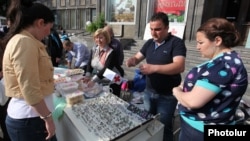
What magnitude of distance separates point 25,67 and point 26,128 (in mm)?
459

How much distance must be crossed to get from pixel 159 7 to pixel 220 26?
7563 millimetres

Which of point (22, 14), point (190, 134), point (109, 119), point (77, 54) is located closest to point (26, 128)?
point (109, 119)

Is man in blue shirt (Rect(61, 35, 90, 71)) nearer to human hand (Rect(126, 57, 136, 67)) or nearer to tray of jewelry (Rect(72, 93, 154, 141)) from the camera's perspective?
human hand (Rect(126, 57, 136, 67))

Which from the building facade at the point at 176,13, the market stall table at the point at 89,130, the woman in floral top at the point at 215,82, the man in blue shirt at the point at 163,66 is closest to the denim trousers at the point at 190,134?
the woman in floral top at the point at 215,82

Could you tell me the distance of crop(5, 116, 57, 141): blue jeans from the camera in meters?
1.18

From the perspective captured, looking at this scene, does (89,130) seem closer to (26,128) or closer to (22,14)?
(26,128)

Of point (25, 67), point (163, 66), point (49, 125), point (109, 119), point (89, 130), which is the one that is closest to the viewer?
point (25, 67)

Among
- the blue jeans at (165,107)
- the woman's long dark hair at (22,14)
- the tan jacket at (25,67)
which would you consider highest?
the woman's long dark hair at (22,14)

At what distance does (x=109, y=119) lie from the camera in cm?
141

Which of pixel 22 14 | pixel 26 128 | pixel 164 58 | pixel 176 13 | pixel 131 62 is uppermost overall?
pixel 176 13

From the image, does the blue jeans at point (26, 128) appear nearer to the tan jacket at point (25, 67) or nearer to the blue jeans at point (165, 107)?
the tan jacket at point (25, 67)

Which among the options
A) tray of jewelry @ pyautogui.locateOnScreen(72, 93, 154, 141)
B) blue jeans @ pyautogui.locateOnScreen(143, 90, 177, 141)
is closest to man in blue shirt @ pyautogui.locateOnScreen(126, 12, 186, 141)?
blue jeans @ pyautogui.locateOnScreen(143, 90, 177, 141)

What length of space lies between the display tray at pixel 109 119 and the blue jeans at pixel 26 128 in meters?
0.26

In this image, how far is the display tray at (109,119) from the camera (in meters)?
1.26
